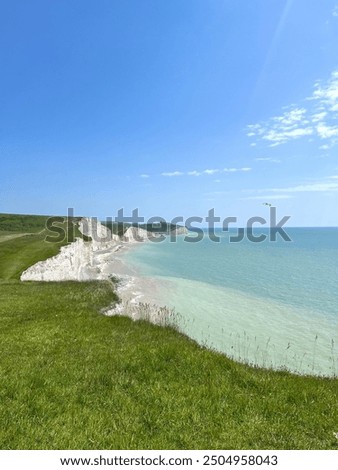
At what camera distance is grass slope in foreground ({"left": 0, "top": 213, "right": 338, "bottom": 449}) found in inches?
288

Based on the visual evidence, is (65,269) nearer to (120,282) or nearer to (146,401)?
(120,282)

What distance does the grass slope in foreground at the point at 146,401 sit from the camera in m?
7.32

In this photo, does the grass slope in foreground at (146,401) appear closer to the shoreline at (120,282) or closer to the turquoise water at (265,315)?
the turquoise water at (265,315)

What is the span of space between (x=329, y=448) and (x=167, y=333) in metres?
13.6

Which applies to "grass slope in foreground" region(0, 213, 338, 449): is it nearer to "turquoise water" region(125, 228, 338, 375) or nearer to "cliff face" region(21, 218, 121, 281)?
"turquoise water" region(125, 228, 338, 375)

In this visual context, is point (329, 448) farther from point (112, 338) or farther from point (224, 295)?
point (224, 295)

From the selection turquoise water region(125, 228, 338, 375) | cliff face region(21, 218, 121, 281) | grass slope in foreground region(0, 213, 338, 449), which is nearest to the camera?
grass slope in foreground region(0, 213, 338, 449)

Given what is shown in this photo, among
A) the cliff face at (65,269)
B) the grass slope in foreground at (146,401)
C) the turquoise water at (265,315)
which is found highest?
the grass slope in foreground at (146,401)

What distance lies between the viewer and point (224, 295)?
4634 cm

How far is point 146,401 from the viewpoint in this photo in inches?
363

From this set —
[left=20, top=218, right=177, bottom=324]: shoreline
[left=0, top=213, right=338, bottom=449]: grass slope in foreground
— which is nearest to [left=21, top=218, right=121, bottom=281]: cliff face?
[left=20, top=218, right=177, bottom=324]: shoreline

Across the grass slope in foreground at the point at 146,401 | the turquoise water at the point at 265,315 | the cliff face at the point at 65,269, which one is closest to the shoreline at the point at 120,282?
the cliff face at the point at 65,269

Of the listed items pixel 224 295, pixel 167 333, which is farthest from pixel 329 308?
pixel 167 333

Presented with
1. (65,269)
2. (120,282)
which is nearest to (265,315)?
(120,282)
